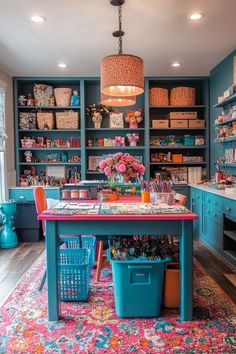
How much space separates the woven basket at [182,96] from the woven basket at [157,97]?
0.52 feet

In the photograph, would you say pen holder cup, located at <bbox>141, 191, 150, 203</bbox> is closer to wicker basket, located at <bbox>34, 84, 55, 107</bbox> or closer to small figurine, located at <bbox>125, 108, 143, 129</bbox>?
small figurine, located at <bbox>125, 108, 143, 129</bbox>

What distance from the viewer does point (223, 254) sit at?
4.15 meters

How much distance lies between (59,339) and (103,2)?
2.87 m

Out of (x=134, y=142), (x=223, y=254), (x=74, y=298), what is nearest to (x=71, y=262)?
(x=74, y=298)

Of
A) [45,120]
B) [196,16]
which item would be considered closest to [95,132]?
[45,120]

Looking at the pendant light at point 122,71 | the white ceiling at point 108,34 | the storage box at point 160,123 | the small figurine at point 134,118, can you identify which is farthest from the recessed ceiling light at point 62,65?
the pendant light at point 122,71

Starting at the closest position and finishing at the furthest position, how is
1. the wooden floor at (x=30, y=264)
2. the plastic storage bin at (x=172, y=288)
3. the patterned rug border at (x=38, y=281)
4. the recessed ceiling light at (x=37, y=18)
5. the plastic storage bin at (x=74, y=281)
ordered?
the plastic storage bin at (x=172, y=288), the plastic storage bin at (x=74, y=281), the patterned rug border at (x=38, y=281), the wooden floor at (x=30, y=264), the recessed ceiling light at (x=37, y=18)

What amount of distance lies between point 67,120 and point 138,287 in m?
3.96

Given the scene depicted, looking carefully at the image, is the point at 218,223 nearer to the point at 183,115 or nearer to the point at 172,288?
the point at 172,288

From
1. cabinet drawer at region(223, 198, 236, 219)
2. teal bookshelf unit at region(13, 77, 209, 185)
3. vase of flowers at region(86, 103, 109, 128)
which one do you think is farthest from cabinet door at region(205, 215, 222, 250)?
vase of flowers at region(86, 103, 109, 128)

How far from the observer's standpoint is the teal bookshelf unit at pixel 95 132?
5910mm

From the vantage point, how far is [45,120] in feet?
19.4

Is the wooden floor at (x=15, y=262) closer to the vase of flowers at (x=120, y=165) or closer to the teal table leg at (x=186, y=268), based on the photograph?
the vase of flowers at (x=120, y=165)

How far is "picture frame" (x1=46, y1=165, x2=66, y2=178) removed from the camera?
20.4 feet
